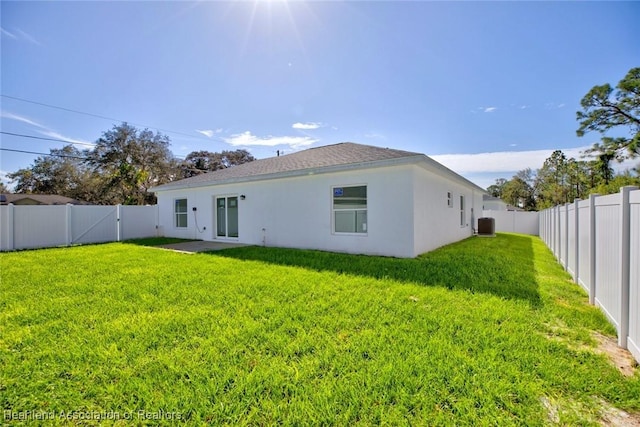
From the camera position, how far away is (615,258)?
3.36m

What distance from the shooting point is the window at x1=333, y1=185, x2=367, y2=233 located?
29.0ft

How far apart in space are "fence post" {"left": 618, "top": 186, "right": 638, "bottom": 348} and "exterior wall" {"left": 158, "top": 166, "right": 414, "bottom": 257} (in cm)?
491

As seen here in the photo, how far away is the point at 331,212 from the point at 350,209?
68 cm

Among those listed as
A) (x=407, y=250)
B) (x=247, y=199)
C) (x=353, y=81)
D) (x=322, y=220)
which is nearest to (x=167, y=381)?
(x=407, y=250)

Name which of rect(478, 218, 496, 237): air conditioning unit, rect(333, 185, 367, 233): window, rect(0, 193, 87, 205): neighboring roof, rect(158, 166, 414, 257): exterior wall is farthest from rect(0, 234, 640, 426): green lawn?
rect(0, 193, 87, 205): neighboring roof

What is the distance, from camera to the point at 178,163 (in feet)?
103

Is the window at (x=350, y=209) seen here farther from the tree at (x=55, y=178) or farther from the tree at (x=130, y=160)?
the tree at (x=55, y=178)

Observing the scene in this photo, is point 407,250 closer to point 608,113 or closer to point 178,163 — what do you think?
point 608,113

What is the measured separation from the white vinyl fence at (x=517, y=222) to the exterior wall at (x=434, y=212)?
27.6 feet

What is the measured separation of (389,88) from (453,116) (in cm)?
497

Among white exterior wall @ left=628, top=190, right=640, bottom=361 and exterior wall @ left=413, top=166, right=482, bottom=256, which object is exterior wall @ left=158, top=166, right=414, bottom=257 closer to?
exterior wall @ left=413, top=166, right=482, bottom=256

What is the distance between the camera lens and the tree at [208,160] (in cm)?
3416

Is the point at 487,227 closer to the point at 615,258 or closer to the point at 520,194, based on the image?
the point at 615,258

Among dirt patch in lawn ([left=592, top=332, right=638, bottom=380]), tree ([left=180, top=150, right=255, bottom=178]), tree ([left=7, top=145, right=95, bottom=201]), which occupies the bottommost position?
dirt patch in lawn ([left=592, top=332, right=638, bottom=380])
